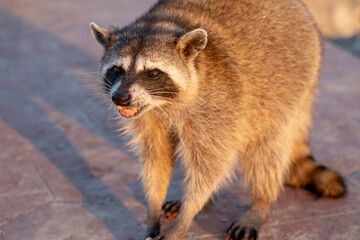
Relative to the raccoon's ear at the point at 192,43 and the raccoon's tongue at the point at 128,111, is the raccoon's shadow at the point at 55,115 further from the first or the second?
the raccoon's ear at the point at 192,43

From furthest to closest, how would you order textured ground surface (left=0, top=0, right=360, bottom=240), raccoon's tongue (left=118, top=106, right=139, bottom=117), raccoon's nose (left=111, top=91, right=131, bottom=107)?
1. textured ground surface (left=0, top=0, right=360, bottom=240)
2. raccoon's tongue (left=118, top=106, right=139, bottom=117)
3. raccoon's nose (left=111, top=91, right=131, bottom=107)

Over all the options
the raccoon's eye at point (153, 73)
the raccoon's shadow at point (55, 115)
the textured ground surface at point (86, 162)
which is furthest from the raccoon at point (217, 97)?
the raccoon's shadow at point (55, 115)

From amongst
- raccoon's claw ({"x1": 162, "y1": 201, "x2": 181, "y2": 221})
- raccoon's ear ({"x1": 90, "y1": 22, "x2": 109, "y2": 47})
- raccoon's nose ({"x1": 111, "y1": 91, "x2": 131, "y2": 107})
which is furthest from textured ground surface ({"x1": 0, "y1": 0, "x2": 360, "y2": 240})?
raccoon's ear ({"x1": 90, "y1": 22, "x2": 109, "y2": 47})

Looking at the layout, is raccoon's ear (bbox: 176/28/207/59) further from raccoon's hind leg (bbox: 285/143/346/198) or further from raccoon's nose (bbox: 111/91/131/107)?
raccoon's hind leg (bbox: 285/143/346/198)

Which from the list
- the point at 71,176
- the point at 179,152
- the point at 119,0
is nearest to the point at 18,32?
the point at 119,0

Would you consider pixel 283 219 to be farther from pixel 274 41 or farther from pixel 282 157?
pixel 274 41

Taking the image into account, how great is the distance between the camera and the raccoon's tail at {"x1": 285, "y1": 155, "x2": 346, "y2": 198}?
141 inches

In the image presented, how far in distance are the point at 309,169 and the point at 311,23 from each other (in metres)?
1.08

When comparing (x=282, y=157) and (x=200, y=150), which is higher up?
(x=200, y=150)

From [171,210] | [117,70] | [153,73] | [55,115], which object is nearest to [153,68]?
[153,73]

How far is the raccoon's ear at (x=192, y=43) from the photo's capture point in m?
2.90

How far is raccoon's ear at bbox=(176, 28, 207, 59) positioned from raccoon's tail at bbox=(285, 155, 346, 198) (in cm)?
135

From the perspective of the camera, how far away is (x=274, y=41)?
3.43m

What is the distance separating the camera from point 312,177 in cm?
373
